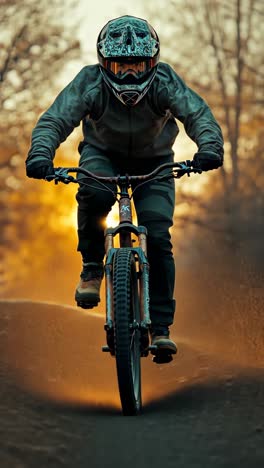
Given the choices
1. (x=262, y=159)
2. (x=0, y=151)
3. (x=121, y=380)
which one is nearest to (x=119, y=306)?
(x=121, y=380)

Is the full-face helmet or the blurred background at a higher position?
the blurred background

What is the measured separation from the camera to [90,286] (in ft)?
19.3

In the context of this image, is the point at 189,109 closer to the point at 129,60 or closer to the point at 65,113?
the point at 129,60

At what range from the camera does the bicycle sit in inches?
177

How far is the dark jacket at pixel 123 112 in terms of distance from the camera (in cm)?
541

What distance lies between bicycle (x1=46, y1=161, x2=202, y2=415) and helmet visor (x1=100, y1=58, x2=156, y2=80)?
64 centimetres

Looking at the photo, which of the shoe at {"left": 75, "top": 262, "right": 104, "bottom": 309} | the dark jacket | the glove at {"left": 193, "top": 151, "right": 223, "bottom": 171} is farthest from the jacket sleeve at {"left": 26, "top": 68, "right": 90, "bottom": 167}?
the shoe at {"left": 75, "top": 262, "right": 104, "bottom": 309}

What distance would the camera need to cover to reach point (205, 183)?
20.0 metres

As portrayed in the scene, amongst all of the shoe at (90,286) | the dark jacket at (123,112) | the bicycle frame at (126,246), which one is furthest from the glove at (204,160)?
the shoe at (90,286)

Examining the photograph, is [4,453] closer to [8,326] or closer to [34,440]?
[34,440]

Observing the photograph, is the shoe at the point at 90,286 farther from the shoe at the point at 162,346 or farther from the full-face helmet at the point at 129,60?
the full-face helmet at the point at 129,60

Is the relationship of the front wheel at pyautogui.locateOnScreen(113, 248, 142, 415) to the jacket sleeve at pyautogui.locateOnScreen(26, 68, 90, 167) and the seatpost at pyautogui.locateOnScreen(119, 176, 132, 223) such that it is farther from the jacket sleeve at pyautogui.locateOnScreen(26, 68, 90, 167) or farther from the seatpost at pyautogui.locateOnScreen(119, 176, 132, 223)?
the jacket sleeve at pyautogui.locateOnScreen(26, 68, 90, 167)

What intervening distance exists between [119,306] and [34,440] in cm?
91

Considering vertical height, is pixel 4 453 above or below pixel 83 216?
below
